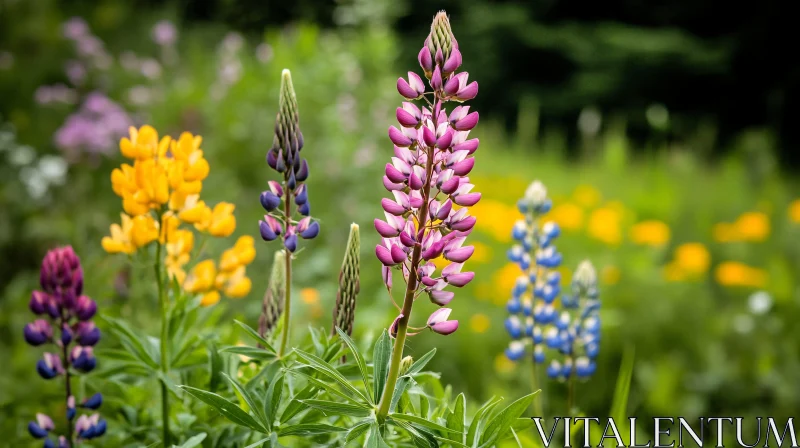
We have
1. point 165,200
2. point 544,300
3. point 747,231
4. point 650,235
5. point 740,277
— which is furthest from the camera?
point 747,231

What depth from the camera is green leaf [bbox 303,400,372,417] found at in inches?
42.6

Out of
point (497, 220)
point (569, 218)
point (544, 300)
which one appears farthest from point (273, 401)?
point (569, 218)

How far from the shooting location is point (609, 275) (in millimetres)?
3896

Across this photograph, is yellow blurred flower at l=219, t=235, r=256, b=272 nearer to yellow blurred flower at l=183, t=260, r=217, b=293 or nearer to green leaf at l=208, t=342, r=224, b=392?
yellow blurred flower at l=183, t=260, r=217, b=293

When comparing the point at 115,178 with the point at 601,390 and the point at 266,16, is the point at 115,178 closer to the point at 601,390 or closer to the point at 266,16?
the point at 601,390

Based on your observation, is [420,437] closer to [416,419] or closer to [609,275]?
[416,419]

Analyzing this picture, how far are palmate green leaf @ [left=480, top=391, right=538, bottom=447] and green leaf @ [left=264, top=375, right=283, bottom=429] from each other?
1.05ft

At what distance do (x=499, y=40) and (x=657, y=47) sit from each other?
2207mm

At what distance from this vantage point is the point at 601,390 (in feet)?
11.6

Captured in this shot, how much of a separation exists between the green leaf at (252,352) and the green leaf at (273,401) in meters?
0.09

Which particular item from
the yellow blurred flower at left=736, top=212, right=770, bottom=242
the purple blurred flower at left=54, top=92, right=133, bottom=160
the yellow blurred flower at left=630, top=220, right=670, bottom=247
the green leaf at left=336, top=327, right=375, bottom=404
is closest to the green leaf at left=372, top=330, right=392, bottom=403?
the green leaf at left=336, top=327, right=375, bottom=404

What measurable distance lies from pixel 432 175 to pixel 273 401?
43cm

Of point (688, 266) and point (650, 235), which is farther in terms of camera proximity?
point (650, 235)

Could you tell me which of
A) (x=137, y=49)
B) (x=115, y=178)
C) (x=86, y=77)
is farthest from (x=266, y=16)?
(x=115, y=178)
